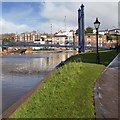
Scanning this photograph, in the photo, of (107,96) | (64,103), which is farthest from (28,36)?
(64,103)

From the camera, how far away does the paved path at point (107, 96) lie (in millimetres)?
6818

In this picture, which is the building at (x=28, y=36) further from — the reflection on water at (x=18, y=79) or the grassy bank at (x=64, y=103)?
the grassy bank at (x=64, y=103)

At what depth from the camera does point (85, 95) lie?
827 cm

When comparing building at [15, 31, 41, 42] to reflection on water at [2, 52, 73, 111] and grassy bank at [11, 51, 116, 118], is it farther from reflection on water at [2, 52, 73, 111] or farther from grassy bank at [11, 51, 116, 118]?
grassy bank at [11, 51, 116, 118]

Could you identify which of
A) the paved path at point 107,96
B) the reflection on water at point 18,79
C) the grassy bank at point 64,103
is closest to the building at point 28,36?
the reflection on water at point 18,79

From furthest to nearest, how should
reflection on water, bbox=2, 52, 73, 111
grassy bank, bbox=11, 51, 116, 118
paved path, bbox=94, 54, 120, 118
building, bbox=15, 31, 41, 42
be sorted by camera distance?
1. building, bbox=15, 31, 41, 42
2. reflection on water, bbox=2, 52, 73, 111
3. paved path, bbox=94, 54, 120, 118
4. grassy bank, bbox=11, 51, 116, 118

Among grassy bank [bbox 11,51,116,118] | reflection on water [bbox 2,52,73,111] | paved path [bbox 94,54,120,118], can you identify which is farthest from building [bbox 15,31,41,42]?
grassy bank [bbox 11,51,116,118]

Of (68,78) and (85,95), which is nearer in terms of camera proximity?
(85,95)

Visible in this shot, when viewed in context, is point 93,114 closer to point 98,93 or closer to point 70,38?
point 98,93

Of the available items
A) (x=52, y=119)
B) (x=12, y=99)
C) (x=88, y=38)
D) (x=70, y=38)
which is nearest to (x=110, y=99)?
(x=52, y=119)

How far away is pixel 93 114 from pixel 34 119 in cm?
132

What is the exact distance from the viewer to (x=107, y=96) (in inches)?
333

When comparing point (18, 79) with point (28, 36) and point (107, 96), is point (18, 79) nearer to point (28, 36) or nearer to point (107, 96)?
point (107, 96)

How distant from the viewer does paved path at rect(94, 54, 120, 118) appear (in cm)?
682
